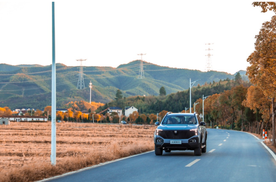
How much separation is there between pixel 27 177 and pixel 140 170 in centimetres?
356

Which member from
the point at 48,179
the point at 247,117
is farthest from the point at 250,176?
the point at 247,117

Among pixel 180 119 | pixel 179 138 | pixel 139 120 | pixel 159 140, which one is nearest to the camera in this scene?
pixel 179 138

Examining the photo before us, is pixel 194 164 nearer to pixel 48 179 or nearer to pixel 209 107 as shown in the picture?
pixel 48 179

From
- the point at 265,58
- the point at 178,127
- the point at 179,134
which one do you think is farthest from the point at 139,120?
the point at 179,134

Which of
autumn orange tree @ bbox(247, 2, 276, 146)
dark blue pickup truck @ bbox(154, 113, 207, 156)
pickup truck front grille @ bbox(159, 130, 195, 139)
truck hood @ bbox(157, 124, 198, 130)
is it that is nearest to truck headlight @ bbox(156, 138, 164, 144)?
dark blue pickup truck @ bbox(154, 113, 207, 156)

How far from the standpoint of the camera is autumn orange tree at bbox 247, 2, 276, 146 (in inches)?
717

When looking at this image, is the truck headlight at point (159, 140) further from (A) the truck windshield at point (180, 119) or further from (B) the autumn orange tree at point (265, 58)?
(B) the autumn orange tree at point (265, 58)

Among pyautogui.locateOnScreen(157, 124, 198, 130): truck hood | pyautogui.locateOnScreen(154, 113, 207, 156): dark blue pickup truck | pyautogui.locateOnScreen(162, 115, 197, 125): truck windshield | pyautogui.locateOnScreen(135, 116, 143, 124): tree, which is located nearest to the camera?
pyautogui.locateOnScreen(154, 113, 207, 156): dark blue pickup truck

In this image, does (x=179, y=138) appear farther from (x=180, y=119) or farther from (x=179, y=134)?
(x=180, y=119)

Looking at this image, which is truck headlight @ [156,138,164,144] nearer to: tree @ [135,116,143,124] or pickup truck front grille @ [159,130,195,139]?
pickup truck front grille @ [159,130,195,139]

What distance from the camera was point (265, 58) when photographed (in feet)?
62.4

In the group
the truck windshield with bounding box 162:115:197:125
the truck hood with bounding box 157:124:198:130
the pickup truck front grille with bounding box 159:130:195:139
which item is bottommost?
the pickup truck front grille with bounding box 159:130:195:139

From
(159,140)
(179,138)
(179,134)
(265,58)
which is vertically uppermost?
(265,58)

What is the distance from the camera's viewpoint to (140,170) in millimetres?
11664
